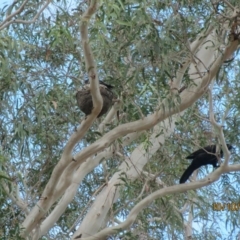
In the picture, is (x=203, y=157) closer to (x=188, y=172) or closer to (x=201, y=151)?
(x=201, y=151)

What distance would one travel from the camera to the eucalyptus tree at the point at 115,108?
16.2 ft

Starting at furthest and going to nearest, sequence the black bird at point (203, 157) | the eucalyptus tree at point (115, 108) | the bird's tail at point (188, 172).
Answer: the bird's tail at point (188, 172), the black bird at point (203, 157), the eucalyptus tree at point (115, 108)

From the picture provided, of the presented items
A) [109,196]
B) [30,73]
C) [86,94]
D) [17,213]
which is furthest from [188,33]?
[17,213]

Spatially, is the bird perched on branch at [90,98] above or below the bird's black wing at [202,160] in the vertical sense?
below

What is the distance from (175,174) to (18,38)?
236 centimetres

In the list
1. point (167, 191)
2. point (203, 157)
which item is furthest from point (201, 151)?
point (167, 191)

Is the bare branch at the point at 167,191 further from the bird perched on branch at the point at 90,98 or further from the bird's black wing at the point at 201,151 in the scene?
the bird perched on branch at the point at 90,98

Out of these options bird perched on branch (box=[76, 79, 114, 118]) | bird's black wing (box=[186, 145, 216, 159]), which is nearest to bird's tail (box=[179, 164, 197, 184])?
bird's black wing (box=[186, 145, 216, 159])

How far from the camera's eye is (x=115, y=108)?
580 centimetres

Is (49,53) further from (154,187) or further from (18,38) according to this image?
(154,187)

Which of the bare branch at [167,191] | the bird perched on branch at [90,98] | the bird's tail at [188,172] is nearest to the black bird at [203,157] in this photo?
the bird's tail at [188,172]

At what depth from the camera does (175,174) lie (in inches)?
269

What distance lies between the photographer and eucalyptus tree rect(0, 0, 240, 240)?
4.93 m

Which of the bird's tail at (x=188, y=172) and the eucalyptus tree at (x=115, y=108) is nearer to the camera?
the eucalyptus tree at (x=115, y=108)
